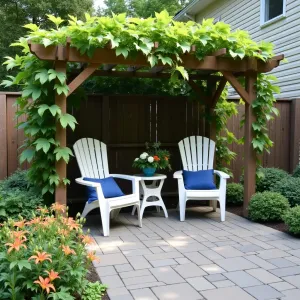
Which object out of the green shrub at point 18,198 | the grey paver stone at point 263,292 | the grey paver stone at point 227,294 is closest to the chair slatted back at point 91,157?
the green shrub at point 18,198

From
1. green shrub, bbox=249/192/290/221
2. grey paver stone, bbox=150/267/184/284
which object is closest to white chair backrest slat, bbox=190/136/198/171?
green shrub, bbox=249/192/290/221

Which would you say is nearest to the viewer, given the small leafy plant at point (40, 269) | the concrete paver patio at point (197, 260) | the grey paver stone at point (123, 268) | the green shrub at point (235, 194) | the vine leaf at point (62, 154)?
the small leafy plant at point (40, 269)

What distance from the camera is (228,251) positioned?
3.25 meters

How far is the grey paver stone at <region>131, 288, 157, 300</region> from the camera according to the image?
7.56 feet

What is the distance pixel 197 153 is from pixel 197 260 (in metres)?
2.12

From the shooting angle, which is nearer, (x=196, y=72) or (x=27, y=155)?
(x=27, y=155)

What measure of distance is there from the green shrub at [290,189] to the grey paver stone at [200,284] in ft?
7.71

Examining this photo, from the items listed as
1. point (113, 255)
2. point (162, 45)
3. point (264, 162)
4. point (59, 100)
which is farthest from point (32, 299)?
point (264, 162)

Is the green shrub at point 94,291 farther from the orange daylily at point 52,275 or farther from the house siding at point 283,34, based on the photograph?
the house siding at point 283,34

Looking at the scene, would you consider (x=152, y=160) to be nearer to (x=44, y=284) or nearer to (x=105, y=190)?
(x=105, y=190)

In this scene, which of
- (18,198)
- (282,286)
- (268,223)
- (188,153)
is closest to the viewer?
(282,286)

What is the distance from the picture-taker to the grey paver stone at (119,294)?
7.57ft

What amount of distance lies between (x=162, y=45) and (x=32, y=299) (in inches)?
109

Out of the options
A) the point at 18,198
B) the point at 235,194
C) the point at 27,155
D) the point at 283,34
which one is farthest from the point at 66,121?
the point at 283,34
